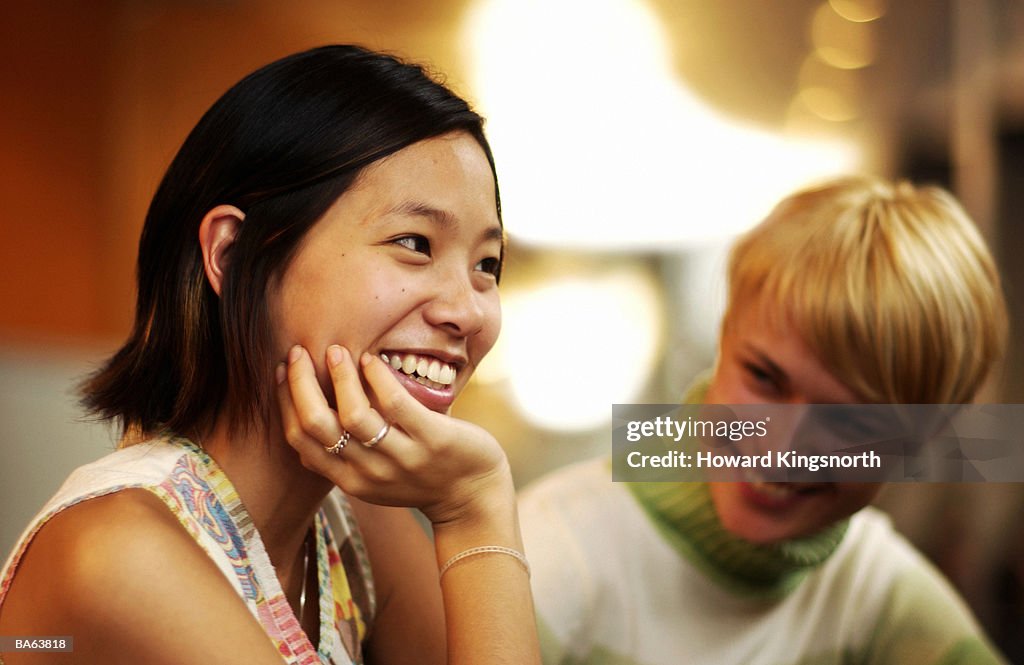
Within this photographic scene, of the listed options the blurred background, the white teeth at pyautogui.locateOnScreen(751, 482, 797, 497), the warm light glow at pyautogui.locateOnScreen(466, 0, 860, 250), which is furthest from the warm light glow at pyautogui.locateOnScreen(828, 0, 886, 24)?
the white teeth at pyautogui.locateOnScreen(751, 482, 797, 497)

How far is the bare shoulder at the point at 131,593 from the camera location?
54 centimetres

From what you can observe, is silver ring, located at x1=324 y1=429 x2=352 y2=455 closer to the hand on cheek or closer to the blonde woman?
the hand on cheek

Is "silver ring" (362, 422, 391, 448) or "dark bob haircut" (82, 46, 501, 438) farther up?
"dark bob haircut" (82, 46, 501, 438)

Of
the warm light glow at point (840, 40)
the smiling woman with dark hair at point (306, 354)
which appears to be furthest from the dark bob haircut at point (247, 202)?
the warm light glow at point (840, 40)

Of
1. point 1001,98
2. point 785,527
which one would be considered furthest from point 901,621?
point 1001,98

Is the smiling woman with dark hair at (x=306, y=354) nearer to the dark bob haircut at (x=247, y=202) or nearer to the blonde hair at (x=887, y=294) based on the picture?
the dark bob haircut at (x=247, y=202)

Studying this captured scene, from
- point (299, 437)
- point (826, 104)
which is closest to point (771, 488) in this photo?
point (299, 437)

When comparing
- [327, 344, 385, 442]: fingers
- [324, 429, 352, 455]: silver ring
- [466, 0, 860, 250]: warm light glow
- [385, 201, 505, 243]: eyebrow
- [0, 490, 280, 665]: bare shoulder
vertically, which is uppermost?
[466, 0, 860, 250]: warm light glow

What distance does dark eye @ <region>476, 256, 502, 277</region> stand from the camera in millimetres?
713

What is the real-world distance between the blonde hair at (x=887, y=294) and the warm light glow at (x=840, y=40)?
555 millimetres

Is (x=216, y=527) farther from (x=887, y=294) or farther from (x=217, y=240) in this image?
(x=887, y=294)

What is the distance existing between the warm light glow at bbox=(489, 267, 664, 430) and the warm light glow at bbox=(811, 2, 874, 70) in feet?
1.45

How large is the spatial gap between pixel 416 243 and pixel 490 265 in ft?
0.28

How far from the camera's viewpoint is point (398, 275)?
0.64 meters
